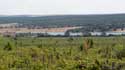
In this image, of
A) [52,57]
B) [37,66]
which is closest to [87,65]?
[37,66]

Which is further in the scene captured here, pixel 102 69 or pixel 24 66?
pixel 24 66

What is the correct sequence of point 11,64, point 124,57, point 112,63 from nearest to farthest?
point 112,63 < point 11,64 < point 124,57

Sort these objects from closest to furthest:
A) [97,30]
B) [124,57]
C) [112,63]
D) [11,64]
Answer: [112,63]
[11,64]
[124,57]
[97,30]

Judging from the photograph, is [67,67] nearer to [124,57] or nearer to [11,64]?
[11,64]

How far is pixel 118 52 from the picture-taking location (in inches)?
2702

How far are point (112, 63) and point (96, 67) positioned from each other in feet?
14.5

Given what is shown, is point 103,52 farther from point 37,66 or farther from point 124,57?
point 37,66

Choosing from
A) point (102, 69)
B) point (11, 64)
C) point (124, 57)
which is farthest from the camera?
point (124, 57)

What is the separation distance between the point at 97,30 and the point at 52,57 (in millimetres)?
108105

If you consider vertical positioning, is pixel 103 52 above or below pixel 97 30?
above

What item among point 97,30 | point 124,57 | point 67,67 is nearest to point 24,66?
point 67,67

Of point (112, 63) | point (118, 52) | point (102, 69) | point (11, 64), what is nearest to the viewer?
point (102, 69)

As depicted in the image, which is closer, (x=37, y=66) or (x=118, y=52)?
(x=37, y=66)

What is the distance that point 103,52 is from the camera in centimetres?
7388
